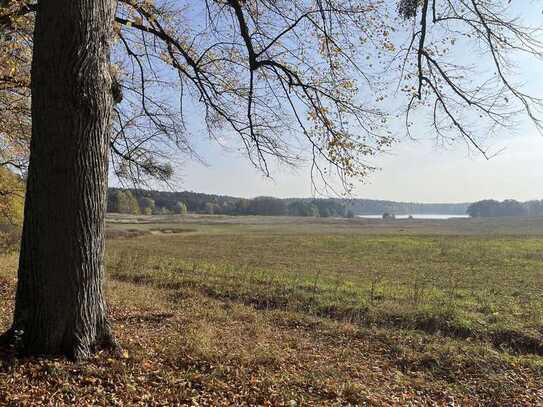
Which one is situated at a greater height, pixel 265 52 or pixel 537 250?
pixel 265 52

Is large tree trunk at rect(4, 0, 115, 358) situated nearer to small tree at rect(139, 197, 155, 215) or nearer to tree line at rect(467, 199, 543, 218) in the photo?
small tree at rect(139, 197, 155, 215)

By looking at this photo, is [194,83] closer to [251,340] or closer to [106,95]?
[106,95]

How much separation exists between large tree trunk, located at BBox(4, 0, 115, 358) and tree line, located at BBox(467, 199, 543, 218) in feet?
477

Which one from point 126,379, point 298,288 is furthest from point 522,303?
point 126,379

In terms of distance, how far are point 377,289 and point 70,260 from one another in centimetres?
1186

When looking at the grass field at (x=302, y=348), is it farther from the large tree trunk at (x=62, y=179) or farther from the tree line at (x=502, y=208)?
the tree line at (x=502, y=208)

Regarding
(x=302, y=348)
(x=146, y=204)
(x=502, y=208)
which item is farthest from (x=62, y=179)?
(x=502, y=208)

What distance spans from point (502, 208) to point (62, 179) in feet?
500

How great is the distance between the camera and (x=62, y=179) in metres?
4.13

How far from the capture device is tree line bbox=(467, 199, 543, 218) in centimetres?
13188

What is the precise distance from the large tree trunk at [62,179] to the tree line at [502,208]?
146m

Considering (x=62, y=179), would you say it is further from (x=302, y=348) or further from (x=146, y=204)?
(x=146, y=204)

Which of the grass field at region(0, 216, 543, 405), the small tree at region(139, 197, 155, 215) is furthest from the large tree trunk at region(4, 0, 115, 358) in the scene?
Answer: the small tree at region(139, 197, 155, 215)

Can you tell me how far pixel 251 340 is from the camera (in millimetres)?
6852
